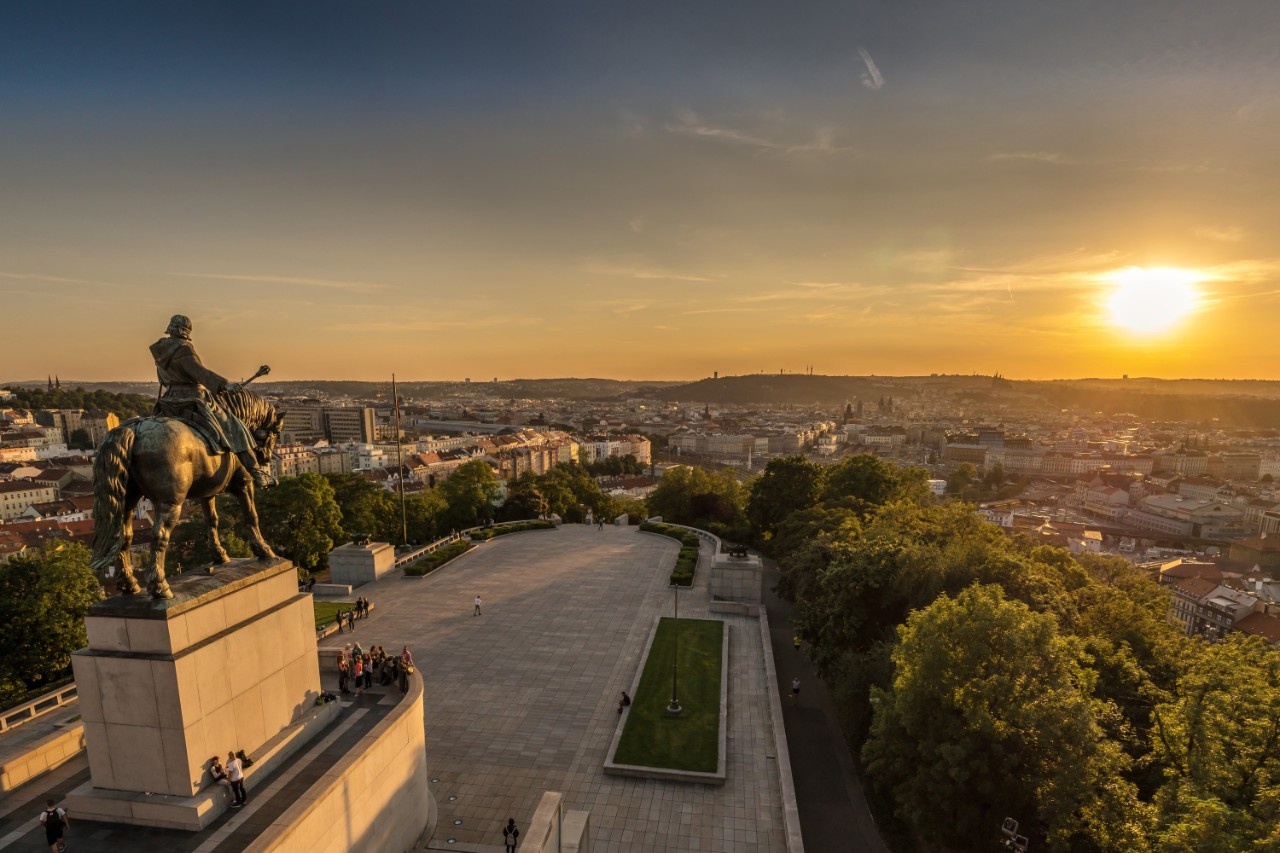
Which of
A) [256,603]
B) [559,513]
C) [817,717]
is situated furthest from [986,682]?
[559,513]

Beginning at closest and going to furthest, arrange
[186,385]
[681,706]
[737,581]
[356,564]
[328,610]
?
[186,385], [681,706], [328,610], [737,581], [356,564]

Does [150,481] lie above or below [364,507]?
above

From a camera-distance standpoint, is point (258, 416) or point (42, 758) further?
point (258, 416)

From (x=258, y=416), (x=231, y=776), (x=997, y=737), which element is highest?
(x=258, y=416)

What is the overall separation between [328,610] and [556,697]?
15528 mm

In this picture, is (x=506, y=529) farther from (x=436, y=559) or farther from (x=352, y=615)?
(x=352, y=615)

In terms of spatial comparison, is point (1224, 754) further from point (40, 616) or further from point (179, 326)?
point (40, 616)

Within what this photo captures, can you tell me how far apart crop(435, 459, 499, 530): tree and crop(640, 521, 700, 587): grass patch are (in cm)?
1312

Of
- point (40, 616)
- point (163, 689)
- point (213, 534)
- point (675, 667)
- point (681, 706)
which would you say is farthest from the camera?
point (40, 616)

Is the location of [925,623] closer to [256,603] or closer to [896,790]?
[896,790]

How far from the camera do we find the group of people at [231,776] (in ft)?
38.7

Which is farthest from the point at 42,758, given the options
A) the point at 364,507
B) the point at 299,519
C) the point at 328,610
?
the point at 364,507

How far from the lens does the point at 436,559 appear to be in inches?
1524

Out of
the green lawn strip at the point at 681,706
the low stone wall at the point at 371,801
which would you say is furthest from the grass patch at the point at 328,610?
the low stone wall at the point at 371,801
